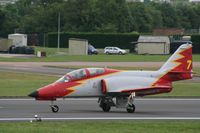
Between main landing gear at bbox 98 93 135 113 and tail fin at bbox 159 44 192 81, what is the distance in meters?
1.98

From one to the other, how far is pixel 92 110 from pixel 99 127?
8099mm

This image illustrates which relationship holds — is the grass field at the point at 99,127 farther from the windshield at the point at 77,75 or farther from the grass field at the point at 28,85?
the grass field at the point at 28,85

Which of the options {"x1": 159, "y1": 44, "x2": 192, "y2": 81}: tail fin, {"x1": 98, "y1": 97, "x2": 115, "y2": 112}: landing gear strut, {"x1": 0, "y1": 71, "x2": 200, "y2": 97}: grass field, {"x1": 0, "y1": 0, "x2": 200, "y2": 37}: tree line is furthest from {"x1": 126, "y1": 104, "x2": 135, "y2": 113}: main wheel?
Result: {"x1": 0, "y1": 0, "x2": 200, "y2": 37}: tree line

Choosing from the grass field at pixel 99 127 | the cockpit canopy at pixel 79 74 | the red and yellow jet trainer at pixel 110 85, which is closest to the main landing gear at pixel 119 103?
the red and yellow jet trainer at pixel 110 85

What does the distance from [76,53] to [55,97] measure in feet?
248

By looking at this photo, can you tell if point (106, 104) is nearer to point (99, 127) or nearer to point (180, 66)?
point (180, 66)

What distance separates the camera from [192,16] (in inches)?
6954

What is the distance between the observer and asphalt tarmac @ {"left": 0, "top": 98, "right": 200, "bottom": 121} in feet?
87.6

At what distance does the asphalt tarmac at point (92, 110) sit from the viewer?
26.7 meters

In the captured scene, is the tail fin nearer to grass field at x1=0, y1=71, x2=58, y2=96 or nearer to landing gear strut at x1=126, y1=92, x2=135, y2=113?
landing gear strut at x1=126, y1=92, x2=135, y2=113

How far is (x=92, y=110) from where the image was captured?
97.6 ft

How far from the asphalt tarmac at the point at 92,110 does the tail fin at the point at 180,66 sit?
138 cm

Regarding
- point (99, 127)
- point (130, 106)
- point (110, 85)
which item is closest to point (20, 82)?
point (110, 85)

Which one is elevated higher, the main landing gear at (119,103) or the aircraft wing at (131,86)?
the aircraft wing at (131,86)
